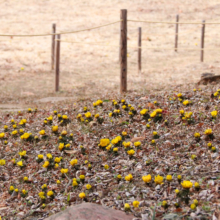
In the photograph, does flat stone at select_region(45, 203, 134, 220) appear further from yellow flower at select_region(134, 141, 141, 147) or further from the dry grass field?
the dry grass field

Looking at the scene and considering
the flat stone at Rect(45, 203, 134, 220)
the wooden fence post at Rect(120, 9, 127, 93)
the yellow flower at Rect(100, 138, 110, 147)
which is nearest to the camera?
the flat stone at Rect(45, 203, 134, 220)

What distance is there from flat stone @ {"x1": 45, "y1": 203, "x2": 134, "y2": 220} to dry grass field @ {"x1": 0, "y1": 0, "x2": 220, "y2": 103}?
4.64m

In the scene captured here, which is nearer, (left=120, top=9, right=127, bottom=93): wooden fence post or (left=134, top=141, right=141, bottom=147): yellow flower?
(left=134, top=141, right=141, bottom=147): yellow flower

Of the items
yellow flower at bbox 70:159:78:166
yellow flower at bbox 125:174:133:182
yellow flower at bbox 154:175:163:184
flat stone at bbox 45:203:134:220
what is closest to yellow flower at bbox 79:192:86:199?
flat stone at bbox 45:203:134:220

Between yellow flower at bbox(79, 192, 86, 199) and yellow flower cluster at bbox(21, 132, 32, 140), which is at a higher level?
yellow flower cluster at bbox(21, 132, 32, 140)

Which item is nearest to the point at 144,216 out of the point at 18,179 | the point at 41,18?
the point at 18,179

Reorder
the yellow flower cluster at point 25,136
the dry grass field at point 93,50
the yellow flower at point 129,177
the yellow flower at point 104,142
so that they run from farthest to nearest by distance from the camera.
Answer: the dry grass field at point 93,50
the yellow flower cluster at point 25,136
the yellow flower at point 104,142
the yellow flower at point 129,177

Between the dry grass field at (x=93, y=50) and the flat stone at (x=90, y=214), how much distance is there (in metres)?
4.64

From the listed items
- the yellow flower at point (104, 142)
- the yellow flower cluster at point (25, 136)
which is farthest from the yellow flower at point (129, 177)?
the yellow flower cluster at point (25, 136)

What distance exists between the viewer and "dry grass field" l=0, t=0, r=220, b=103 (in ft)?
30.3

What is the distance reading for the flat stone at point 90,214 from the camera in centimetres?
247

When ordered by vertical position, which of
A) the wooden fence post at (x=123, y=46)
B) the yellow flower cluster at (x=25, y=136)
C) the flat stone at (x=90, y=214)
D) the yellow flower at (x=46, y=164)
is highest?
the wooden fence post at (x=123, y=46)

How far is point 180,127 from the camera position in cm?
393

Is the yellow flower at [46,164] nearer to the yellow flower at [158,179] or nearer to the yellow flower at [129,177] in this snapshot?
the yellow flower at [129,177]
